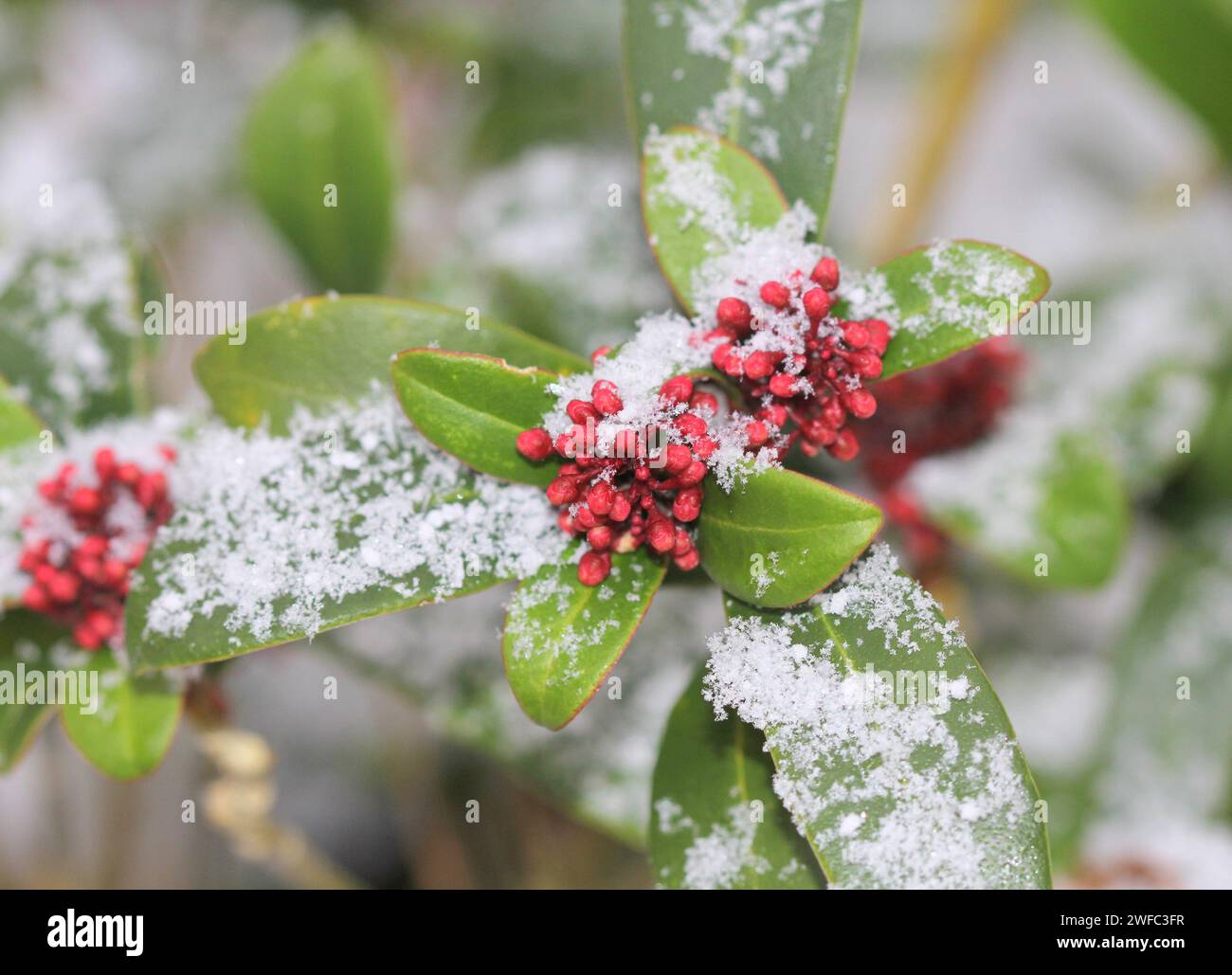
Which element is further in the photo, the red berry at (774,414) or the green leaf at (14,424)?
the green leaf at (14,424)

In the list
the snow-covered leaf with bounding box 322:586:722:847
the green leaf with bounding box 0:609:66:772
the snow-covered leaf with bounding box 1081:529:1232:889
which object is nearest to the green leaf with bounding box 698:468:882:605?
the snow-covered leaf with bounding box 322:586:722:847

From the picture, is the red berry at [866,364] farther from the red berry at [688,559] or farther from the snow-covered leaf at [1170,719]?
the snow-covered leaf at [1170,719]

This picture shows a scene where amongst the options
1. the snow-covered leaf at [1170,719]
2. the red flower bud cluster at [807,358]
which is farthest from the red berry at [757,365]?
the snow-covered leaf at [1170,719]

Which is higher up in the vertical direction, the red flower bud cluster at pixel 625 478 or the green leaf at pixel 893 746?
the red flower bud cluster at pixel 625 478

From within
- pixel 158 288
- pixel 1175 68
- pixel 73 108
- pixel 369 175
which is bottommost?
pixel 158 288
